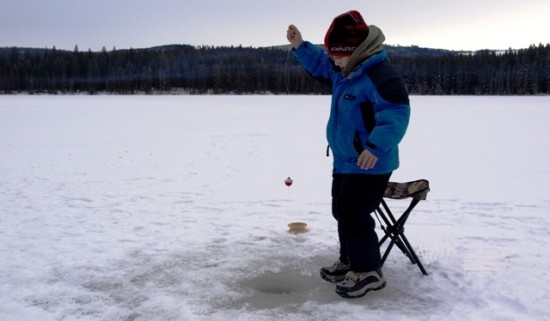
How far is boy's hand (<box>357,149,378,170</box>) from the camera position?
3.06 meters

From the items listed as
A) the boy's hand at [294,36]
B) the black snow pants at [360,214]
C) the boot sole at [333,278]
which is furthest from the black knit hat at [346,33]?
the boot sole at [333,278]

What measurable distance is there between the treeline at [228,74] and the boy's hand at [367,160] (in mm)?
89904

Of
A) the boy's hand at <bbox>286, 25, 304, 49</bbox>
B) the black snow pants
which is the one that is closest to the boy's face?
the boy's hand at <bbox>286, 25, 304, 49</bbox>

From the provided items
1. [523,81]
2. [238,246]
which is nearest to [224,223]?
[238,246]

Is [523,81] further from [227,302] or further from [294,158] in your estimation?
[227,302]

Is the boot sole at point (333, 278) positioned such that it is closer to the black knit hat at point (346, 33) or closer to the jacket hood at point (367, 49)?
the jacket hood at point (367, 49)

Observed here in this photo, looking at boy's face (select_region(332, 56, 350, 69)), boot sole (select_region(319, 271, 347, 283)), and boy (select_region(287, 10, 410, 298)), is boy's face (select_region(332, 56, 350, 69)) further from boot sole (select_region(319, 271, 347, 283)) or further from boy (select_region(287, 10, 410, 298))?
boot sole (select_region(319, 271, 347, 283))

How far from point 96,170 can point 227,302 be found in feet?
22.2

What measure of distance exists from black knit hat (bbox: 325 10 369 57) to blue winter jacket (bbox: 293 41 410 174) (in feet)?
0.53

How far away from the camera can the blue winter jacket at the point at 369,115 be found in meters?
3.04

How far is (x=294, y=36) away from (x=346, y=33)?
0.66 metres

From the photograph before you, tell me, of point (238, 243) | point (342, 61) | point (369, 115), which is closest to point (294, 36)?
point (342, 61)

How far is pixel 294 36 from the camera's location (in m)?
3.78

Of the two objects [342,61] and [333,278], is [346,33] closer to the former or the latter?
[342,61]
